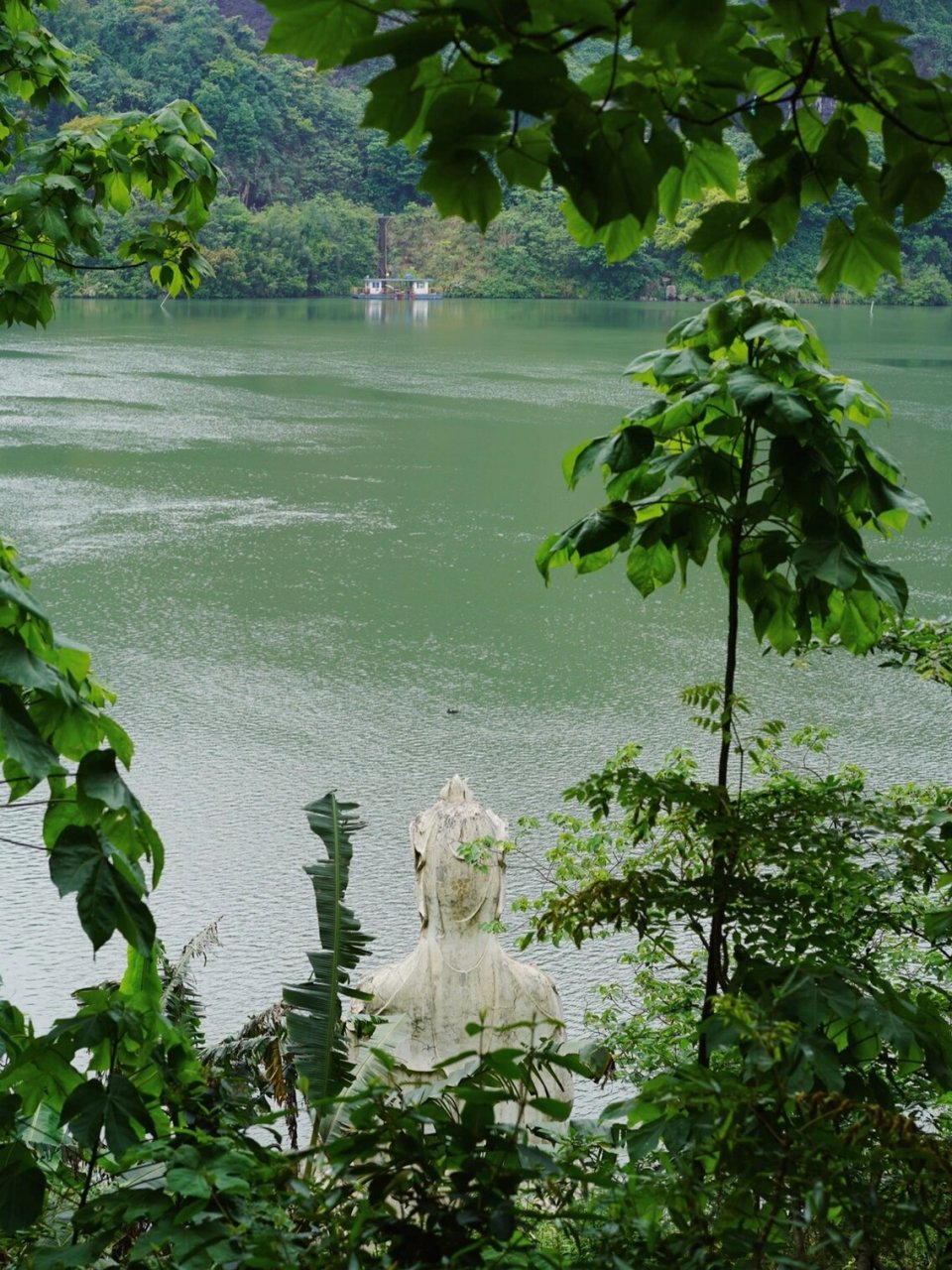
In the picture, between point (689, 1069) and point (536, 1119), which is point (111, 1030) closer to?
point (689, 1069)

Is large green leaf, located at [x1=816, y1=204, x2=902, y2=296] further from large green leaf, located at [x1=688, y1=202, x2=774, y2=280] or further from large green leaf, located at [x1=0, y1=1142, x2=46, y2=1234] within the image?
large green leaf, located at [x1=0, y1=1142, x2=46, y2=1234]

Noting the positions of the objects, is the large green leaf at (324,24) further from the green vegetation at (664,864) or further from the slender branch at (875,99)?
the slender branch at (875,99)

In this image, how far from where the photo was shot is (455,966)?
2.55m

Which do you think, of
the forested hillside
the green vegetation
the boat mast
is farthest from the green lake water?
the boat mast

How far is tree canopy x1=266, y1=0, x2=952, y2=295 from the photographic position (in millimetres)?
693

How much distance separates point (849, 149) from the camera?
2.78 feet

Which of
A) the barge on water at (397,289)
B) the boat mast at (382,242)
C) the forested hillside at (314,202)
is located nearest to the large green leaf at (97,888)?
the forested hillside at (314,202)

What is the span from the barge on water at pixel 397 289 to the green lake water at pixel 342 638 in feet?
67.9

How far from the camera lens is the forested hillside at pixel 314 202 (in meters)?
33.3

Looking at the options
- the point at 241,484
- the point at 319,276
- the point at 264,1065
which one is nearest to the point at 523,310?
the point at 319,276

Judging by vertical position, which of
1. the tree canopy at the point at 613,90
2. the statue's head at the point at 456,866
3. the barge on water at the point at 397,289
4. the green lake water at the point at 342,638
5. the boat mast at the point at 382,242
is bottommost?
the green lake water at the point at 342,638

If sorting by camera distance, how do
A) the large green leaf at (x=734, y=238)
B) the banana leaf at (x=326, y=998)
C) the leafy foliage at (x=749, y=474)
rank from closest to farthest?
the large green leaf at (x=734, y=238) → the leafy foliage at (x=749, y=474) → the banana leaf at (x=326, y=998)

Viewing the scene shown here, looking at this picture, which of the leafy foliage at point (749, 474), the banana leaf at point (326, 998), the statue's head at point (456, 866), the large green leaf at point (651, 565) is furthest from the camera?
the statue's head at point (456, 866)

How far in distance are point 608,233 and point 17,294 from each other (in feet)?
4.68
